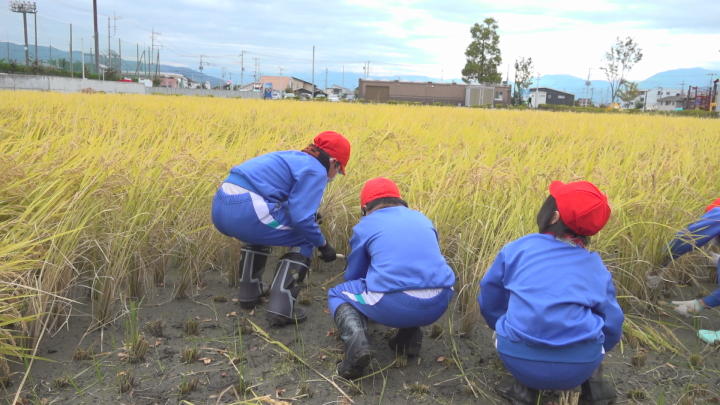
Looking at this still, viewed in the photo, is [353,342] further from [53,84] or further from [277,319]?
[53,84]

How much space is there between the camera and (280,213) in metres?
2.53

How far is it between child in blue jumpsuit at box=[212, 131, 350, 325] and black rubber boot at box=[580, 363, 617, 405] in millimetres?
1288

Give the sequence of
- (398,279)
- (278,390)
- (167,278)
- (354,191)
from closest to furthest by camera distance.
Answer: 1. (278,390)
2. (398,279)
3. (167,278)
4. (354,191)

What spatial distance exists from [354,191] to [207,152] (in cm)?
115

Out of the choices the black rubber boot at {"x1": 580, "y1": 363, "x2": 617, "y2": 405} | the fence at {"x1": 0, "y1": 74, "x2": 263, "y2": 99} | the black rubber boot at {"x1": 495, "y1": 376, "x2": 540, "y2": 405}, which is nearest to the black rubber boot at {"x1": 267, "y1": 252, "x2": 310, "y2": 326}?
the black rubber boot at {"x1": 495, "y1": 376, "x2": 540, "y2": 405}

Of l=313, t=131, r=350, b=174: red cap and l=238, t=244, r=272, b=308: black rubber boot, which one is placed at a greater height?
l=313, t=131, r=350, b=174: red cap

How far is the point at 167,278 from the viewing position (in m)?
2.82

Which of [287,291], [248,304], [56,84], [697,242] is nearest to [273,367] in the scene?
[287,291]

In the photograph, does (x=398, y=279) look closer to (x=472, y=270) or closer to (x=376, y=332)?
(x=376, y=332)

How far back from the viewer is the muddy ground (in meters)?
1.85

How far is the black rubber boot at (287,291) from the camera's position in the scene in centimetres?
237

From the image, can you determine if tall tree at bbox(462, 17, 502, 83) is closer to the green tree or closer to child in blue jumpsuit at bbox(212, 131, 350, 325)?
the green tree

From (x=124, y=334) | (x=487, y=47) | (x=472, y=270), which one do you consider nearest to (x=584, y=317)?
(x=472, y=270)

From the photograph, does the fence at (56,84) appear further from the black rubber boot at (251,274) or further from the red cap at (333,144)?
the red cap at (333,144)
